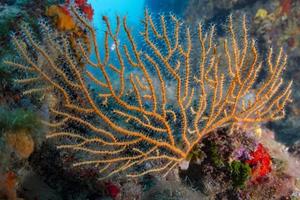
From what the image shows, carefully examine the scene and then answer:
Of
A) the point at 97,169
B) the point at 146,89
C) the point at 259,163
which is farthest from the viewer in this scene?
the point at 97,169

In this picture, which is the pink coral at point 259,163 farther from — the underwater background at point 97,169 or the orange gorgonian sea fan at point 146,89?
the orange gorgonian sea fan at point 146,89

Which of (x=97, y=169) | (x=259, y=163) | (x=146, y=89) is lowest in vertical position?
(x=97, y=169)

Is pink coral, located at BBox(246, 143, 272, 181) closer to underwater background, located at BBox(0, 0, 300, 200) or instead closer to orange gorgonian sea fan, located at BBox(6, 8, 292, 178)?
underwater background, located at BBox(0, 0, 300, 200)

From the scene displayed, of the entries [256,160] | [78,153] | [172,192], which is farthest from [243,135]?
[78,153]

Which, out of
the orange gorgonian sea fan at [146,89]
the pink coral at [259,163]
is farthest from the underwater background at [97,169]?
the orange gorgonian sea fan at [146,89]

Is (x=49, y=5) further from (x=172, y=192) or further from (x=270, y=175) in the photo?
(x=270, y=175)

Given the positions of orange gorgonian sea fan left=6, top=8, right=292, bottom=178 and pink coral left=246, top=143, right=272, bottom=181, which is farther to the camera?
pink coral left=246, top=143, right=272, bottom=181

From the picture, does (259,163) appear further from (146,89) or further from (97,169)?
(97,169)

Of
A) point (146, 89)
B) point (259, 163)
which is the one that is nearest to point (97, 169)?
point (146, 89)

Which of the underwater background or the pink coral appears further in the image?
the pink coral

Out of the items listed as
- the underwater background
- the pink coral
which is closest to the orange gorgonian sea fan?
the underwater background

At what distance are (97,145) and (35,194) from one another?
93cm

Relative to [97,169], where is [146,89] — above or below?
above

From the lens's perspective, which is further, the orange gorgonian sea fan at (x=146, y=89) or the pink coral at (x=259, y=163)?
the pink coral at (x=259, y=163)
